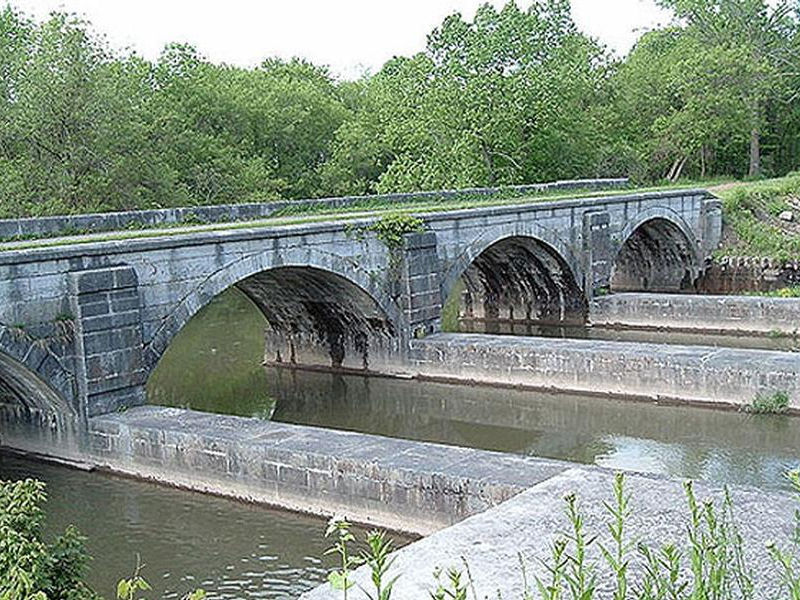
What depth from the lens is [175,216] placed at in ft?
71.9

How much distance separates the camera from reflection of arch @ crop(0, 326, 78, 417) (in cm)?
1446

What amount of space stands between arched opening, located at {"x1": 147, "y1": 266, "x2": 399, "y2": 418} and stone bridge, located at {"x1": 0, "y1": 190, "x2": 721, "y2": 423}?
51 millimetres

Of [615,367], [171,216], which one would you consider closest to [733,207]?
[615,367]

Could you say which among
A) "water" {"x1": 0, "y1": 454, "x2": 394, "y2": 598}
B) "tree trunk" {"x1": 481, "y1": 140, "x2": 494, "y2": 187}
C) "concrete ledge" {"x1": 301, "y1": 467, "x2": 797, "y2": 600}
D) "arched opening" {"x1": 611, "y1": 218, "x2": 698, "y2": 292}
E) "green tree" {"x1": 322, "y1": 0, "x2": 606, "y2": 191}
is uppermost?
"green tree" {"x1": 322, "y1": 0, "x2": 606, "y2": 191}

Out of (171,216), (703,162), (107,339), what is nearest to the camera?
(107,339)

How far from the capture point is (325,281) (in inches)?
827

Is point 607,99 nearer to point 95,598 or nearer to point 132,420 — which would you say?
point 132,420

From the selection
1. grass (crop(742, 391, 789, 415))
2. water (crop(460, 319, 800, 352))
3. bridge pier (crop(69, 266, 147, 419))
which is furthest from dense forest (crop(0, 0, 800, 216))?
grass (crop(742, 391, 789, 415))

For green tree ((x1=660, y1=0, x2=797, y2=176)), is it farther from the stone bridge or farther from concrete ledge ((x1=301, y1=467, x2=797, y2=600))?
concrete ledge ((x1=301, y1=467, x2=797, y2=600))

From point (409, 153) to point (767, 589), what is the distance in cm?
3618

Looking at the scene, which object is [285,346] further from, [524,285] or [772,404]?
[772,404]

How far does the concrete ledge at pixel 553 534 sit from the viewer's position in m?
7.07

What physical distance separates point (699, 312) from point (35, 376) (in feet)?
55.1

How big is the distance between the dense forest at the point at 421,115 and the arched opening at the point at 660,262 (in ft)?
25.2
